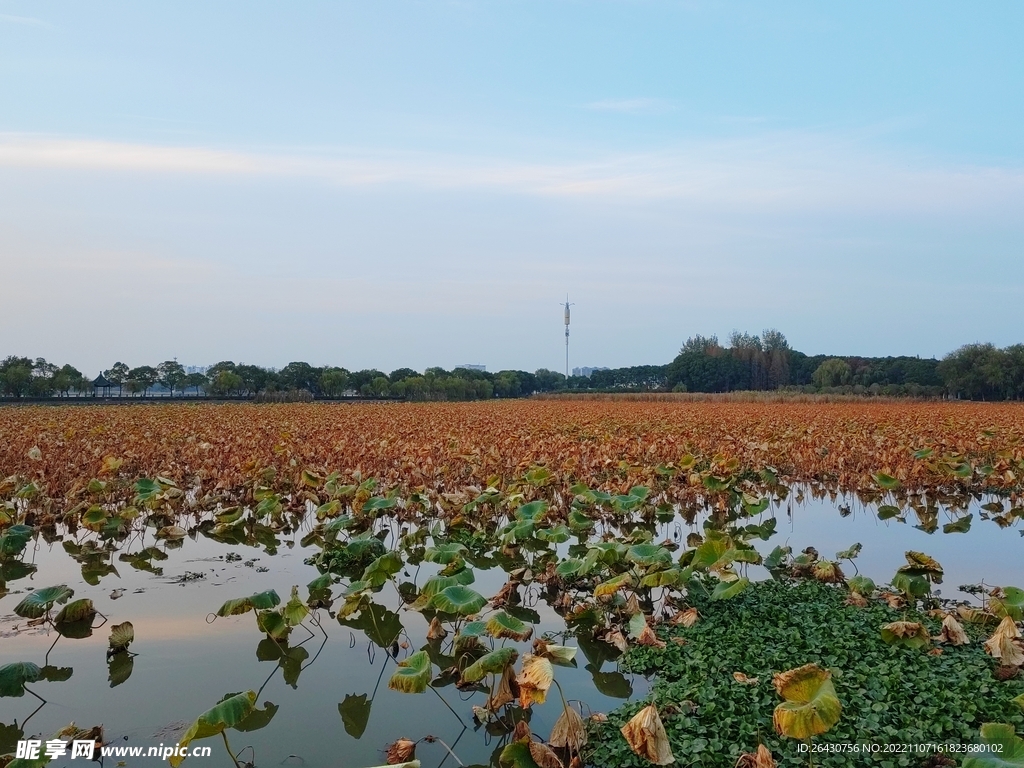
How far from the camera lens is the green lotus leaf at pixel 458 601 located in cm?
454

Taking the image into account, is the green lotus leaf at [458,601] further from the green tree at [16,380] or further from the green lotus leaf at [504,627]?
the green tree at [16,380]

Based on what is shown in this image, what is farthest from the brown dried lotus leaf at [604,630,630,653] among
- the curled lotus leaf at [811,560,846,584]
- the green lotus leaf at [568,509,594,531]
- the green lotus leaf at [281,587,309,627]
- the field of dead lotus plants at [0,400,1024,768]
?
the green lotus leaf at [568,509,594,531]

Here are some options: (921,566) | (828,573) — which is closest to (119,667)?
(828,573)

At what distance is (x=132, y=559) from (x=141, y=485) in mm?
1462

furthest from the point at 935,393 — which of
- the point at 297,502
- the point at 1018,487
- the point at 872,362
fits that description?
the point at 297,502

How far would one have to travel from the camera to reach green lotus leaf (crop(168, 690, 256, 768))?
3.09 metres

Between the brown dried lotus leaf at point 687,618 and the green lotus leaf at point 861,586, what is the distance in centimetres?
126

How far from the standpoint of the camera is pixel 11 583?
635 cm

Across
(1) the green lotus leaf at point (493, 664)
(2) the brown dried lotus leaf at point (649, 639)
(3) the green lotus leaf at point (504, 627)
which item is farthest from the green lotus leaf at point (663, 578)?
(1) the green lotus leaf at point (493, 664)

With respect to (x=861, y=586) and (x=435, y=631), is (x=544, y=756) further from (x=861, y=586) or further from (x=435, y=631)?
(x=861, y=586)

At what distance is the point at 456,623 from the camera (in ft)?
16.8

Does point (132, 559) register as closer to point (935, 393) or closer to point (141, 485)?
point (141, 485)

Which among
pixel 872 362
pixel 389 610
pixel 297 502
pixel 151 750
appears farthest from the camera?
pixel 872 362

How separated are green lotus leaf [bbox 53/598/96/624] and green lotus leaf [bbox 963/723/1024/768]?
5.11 meters
